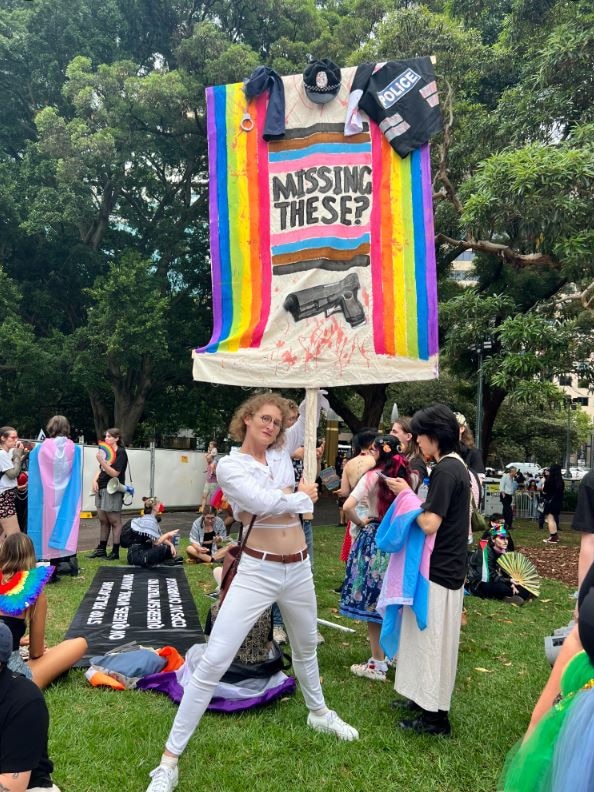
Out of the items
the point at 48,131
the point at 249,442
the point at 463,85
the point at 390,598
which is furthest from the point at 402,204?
the point at 48,131

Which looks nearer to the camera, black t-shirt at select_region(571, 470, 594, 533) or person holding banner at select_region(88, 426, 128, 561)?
black t-shirt at select_region(571, 470, 594, 533)

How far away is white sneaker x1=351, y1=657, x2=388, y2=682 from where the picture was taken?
4551 mm

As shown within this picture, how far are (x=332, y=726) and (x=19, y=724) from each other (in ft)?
5.94

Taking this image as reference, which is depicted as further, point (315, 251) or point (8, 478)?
point (8, 478)

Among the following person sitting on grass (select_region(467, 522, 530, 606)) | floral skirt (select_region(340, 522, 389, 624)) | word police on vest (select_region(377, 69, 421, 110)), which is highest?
word police on vest (select_region(377, 69, 421, 110))

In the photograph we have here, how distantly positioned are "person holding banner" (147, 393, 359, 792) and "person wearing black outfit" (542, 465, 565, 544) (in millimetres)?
11413

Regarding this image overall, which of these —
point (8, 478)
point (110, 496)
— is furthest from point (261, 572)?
point (110, 496)

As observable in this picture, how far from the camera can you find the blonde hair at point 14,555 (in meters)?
3.70

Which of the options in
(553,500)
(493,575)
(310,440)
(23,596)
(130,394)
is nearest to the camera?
(23,596)

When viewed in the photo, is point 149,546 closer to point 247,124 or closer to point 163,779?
point 247,124

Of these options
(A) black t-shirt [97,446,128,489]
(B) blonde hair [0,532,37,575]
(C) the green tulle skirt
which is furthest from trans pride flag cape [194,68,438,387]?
(A) black t-shirt [97,446,128,489]

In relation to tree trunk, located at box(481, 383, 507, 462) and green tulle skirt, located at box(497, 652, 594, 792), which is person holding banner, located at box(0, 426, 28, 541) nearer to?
green tulle skirt, located at box(497, 652, 594, 792)

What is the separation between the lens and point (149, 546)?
8.55 metres

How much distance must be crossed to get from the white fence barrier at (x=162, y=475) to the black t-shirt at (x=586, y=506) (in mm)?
12754
